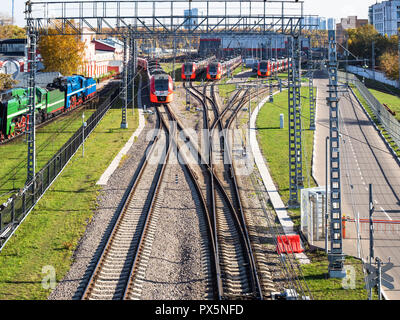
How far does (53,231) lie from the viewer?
17.6 m

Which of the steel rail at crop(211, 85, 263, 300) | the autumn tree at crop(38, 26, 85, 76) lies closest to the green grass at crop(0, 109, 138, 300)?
the steel rail at crop(211, 85, 263, 300)

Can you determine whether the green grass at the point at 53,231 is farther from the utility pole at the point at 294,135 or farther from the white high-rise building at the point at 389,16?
the white high-rise building at the point at 389,16

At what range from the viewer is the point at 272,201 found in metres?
21.3

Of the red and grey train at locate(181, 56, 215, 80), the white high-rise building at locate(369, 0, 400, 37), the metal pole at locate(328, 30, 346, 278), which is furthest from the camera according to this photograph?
the white high-rise building at locate(369, 0, 400, 37)

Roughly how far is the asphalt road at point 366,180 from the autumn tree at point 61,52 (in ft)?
95.6

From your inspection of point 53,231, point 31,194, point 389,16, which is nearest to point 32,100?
point 31,194

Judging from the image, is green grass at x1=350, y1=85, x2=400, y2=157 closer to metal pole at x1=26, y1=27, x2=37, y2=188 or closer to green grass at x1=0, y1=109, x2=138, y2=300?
green grass at x1=0, y1=109, x2=138, y2=300

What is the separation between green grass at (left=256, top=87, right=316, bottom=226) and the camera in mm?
23625

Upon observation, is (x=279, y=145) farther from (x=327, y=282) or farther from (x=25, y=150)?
(x=327, y=282)

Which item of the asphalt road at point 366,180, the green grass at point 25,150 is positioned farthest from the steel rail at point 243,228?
the green grass at point 25,150

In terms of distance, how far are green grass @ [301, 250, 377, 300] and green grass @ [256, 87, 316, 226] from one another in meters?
3.44

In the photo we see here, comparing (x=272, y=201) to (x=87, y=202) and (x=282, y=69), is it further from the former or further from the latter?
(x=282, y=69)

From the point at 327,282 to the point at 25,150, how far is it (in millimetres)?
21497
